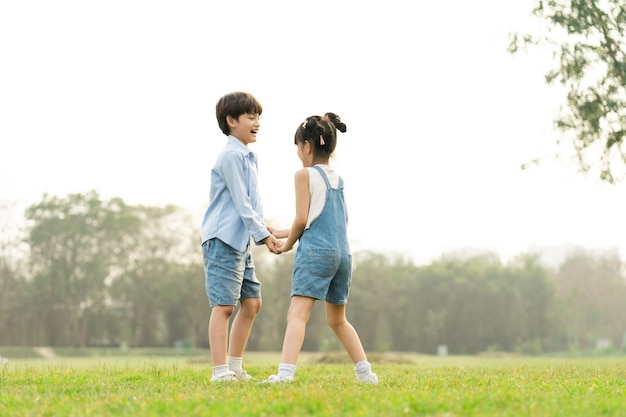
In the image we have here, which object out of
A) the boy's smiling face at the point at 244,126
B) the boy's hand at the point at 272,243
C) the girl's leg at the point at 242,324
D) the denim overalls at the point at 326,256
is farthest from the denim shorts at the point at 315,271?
the boy's smiling face at the point at 244,126

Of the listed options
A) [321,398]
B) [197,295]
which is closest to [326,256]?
[321,398]

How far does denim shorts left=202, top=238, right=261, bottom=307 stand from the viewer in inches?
236

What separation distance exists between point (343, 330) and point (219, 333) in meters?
0.88

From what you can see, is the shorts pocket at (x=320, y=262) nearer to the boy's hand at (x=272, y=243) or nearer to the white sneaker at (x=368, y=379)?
the boy's hand at (x=272, y=243)

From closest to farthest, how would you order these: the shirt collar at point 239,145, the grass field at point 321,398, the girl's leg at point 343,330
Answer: the grass field at point 321,398, the girl's leg at point 343,330, the shirt collar at point 239,145

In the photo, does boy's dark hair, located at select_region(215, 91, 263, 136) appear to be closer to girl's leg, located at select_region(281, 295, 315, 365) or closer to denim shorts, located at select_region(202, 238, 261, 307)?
denim shorts, located at select_region(202, 238, 261, 307)

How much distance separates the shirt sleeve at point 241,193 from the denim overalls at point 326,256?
0.42 meters

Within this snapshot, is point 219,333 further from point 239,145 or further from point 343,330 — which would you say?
point 239,145

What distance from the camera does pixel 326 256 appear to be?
18.4 feet

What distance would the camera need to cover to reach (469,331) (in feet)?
155

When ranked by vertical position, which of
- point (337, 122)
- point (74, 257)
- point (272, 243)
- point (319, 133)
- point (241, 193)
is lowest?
point (272, 243)

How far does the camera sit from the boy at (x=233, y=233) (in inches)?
236

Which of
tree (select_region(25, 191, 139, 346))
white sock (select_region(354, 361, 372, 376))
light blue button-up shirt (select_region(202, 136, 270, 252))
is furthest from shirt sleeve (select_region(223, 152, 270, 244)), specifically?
tree (select_region(25, 191, 139, 346))

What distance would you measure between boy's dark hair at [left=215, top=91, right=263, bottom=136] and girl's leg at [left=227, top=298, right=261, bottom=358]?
53.8 inches
